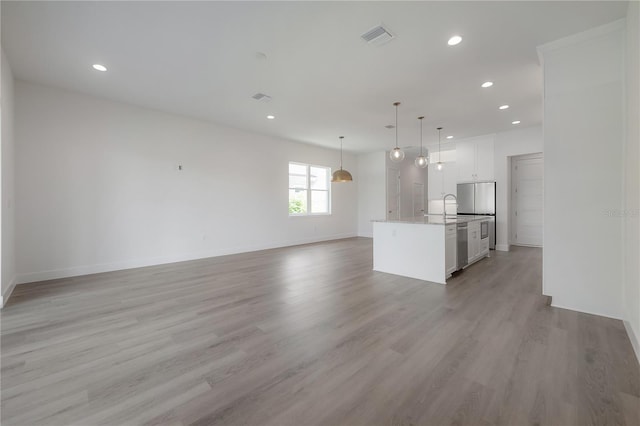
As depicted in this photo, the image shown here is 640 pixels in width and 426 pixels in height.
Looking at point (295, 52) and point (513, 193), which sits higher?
point (295, 52)

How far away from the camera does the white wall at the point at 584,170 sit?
270cm

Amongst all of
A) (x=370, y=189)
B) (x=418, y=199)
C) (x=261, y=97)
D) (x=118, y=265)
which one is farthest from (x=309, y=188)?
(x=118, y=265)

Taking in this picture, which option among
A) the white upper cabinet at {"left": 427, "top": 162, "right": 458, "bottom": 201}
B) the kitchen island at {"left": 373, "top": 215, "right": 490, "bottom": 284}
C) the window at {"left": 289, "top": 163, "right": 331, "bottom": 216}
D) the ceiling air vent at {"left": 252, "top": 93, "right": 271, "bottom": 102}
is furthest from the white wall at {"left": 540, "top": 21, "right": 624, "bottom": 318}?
the window at {"left": 289, "top": 163, "right": 331, "bottom": 216}

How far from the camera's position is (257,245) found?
6930 mm

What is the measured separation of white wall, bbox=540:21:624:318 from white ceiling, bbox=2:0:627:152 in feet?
1.07

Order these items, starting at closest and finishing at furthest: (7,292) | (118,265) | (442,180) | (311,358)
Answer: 1. (311,358)
2. (7,292)
3. (118,265)
4. (442,180)

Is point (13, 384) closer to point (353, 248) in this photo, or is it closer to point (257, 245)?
point (257, 245)

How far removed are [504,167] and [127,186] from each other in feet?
28.3

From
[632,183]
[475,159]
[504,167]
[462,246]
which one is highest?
[475,159]

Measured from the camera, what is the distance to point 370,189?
31.3 feet

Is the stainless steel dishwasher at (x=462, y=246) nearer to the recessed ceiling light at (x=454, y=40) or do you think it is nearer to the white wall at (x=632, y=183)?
the white wall at (x=632, y=183)

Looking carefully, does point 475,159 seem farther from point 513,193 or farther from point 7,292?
point 7,292

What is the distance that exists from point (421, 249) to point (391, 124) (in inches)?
129

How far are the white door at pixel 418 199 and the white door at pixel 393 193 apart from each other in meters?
1.25
